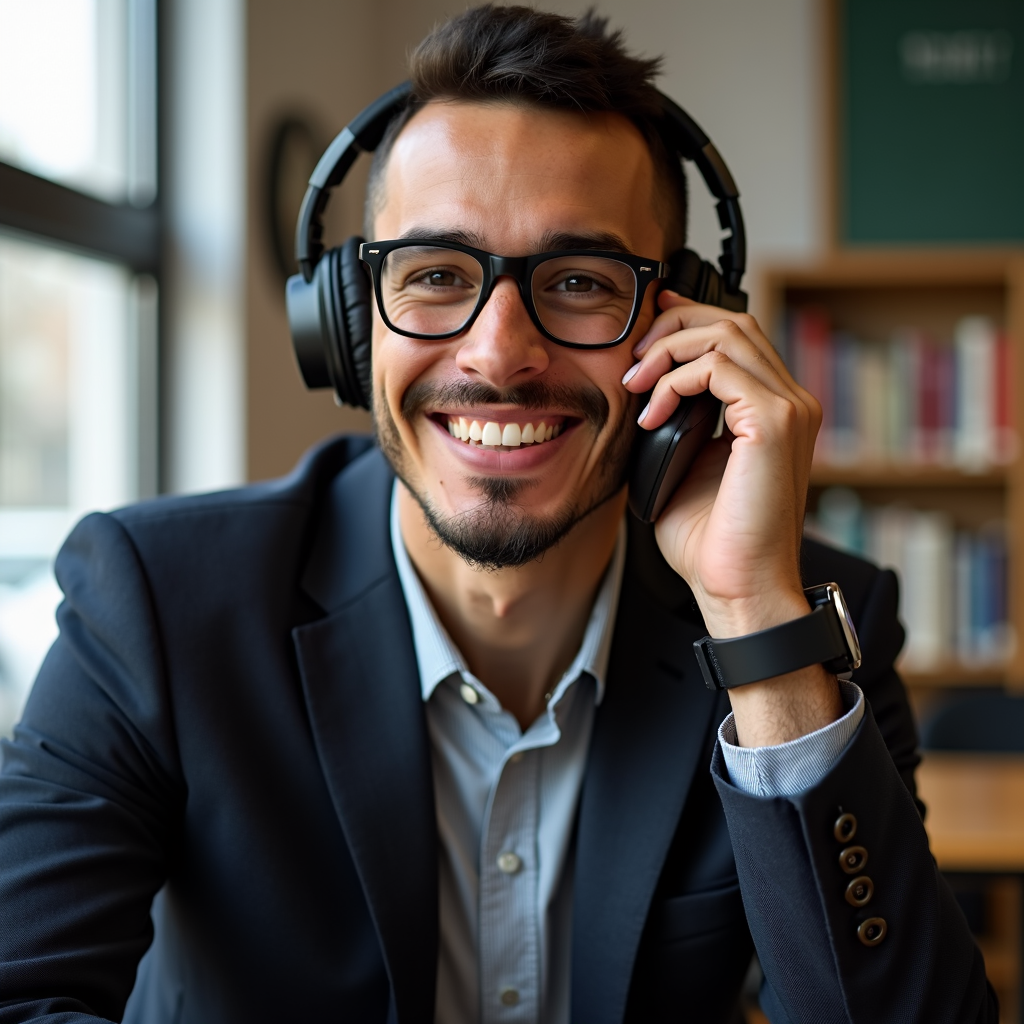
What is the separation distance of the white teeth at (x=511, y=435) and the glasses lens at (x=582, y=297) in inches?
4.1

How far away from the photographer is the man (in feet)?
3.56

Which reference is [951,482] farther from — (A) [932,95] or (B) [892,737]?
(B) [892,737]

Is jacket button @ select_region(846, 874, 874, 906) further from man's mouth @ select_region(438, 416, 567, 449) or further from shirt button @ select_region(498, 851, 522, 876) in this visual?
man's mouth @ select_region(438, 416, 567, 449)

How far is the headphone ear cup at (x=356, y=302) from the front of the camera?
1.25 m

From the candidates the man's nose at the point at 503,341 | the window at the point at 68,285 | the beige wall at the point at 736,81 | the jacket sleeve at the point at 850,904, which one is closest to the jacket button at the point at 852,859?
the jacket sleeve at the point at 850,904

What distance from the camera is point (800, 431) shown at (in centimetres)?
113

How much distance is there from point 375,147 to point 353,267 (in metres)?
0.16

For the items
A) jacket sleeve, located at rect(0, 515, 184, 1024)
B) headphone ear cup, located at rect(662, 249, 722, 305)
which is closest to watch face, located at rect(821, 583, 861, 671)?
headphone ear cup, located at rect(662, 249, 722, 305)

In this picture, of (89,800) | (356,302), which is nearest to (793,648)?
(356,302)

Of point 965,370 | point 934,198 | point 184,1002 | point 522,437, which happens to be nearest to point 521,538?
point 522,437

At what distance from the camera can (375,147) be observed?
4.29 feet

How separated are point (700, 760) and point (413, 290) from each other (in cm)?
59

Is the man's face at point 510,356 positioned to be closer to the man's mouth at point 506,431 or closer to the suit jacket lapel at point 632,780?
the man's mouth at point 506,431

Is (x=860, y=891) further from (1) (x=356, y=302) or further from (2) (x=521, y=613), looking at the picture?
(1) (x=356, y=302)
